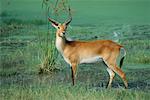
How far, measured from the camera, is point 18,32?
261 inches

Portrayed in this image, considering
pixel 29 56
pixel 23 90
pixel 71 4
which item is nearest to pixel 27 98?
pixel 23 90

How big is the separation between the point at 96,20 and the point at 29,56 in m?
0.76

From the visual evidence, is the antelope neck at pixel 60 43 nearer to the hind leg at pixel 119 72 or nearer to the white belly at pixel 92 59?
the white belly at pixel 92 59

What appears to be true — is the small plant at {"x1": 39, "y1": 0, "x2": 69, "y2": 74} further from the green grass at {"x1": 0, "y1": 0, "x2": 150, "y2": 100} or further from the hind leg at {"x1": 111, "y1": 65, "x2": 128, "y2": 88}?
the hind leg at {"x1": 111, "y1": 65, "x2": 128, "y2": 88}

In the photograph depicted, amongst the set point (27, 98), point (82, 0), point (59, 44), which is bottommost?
point (27, 98)

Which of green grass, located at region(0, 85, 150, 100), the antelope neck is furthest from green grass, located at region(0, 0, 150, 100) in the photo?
the antelope neck

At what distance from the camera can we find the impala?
6.36 meters

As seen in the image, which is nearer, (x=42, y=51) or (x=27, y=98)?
(x=27, y=98)

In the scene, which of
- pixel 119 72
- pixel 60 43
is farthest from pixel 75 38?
pixel 119 72

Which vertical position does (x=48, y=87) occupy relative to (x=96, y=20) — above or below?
below

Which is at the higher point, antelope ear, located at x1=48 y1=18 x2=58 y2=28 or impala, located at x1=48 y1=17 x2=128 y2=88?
antelope ear, located at x1=48 y1=18 x2=58 y2=28

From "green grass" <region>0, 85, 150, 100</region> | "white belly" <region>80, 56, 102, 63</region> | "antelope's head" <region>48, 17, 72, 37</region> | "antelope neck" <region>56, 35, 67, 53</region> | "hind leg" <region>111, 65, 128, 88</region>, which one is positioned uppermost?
"antelope's head" <region>48, 17, 72, 37</region>

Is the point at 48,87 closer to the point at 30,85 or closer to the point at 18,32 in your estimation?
the point at 30,85

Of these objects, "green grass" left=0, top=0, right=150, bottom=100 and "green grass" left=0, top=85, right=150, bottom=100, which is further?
"green grass" left=0, top=0, right=150, bottom=100
